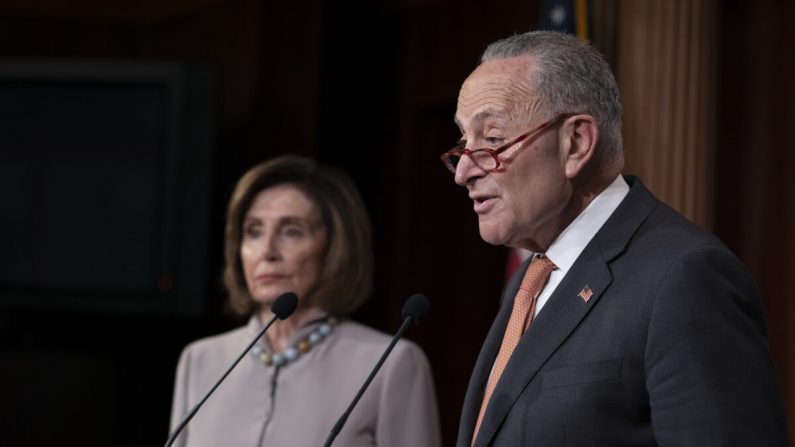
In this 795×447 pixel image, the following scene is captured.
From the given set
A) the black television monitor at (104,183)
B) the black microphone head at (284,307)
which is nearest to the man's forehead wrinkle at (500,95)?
the black microphone head at (284,307)

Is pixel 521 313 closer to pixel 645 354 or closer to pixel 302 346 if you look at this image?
pixel 645 354

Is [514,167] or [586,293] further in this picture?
[514,167]

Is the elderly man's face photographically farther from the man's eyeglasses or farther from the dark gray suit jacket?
the dark gray suit jacket

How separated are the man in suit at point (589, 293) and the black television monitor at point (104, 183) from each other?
2.70m

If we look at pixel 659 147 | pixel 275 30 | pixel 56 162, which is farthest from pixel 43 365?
pixel 659 147

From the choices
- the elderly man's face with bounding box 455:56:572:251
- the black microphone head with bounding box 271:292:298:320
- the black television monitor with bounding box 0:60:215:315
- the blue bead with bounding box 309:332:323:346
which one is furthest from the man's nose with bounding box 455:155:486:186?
the black television monitor with bounding box 0:60:215:315

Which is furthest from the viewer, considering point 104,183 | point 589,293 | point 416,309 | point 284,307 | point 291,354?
point 104,183

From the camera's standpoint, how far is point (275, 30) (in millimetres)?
5371

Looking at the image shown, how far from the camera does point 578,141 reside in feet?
7.06

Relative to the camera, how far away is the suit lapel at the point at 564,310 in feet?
6.58

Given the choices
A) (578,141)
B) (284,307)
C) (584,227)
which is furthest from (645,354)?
(284,307)

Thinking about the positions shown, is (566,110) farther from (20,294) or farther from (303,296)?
(20,294)

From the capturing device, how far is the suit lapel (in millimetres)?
2006

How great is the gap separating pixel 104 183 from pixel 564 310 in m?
3.36
